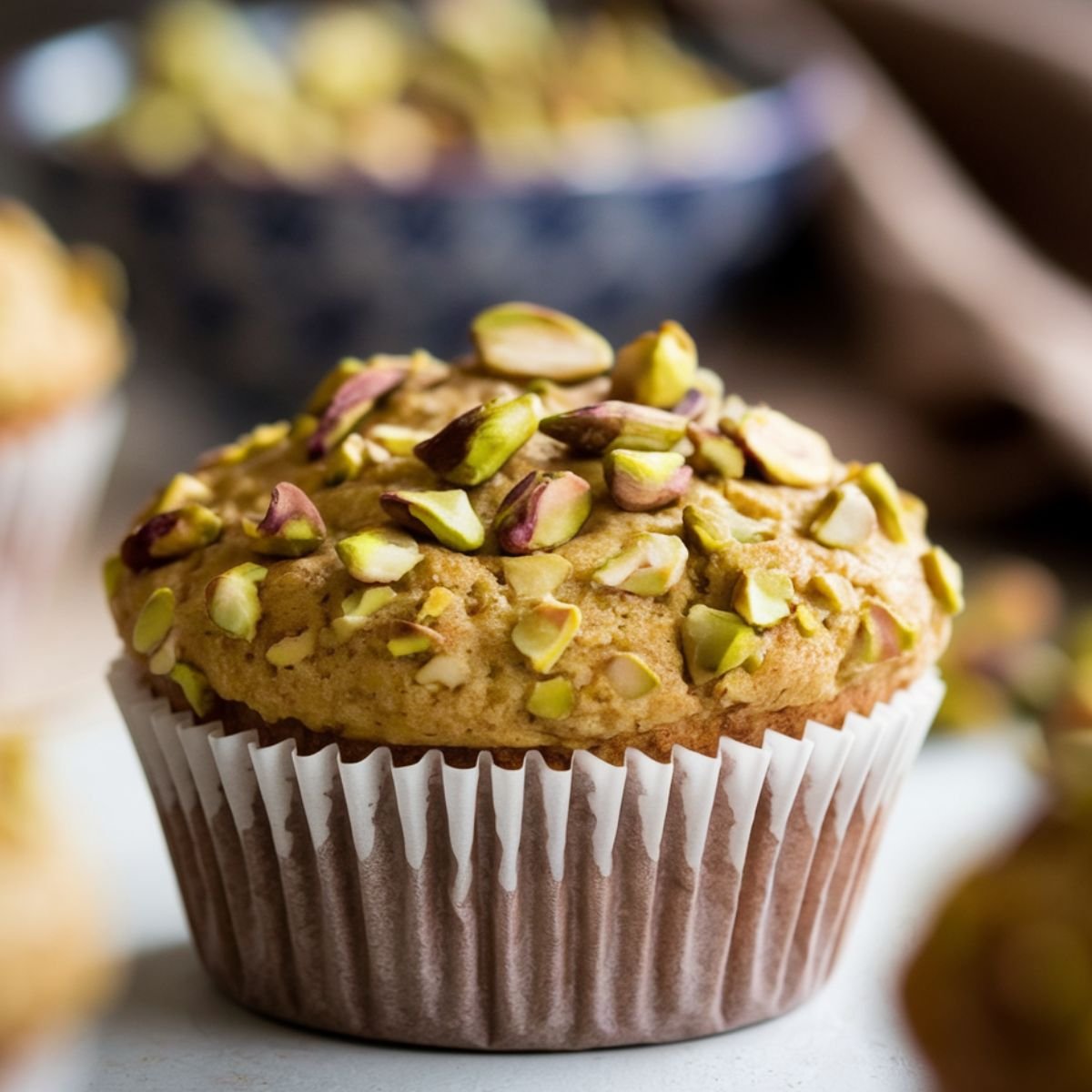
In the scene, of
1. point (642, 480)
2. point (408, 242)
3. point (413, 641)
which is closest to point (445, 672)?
point (413, 641)

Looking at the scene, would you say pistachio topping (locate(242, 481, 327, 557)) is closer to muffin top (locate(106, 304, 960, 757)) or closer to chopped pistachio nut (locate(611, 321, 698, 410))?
muffin top (locate(106, 304, 960, 757))

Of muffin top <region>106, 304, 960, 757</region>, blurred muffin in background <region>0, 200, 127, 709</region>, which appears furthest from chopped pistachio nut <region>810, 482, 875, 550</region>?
blurred muffin in background <region>0, 200, 127, 709</region>

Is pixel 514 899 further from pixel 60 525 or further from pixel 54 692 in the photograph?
pixel 60 525

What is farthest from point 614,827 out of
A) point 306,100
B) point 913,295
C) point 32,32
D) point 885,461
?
point 32,32

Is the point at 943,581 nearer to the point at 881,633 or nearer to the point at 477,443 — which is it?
the point at 881,633

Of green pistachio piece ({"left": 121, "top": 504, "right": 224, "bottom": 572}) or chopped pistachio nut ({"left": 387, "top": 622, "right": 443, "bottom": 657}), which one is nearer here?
chopped pistachio nut ({"left": 387, "top": 622, "right": 443, "bottom": 657})

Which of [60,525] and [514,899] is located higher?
[514,899]
